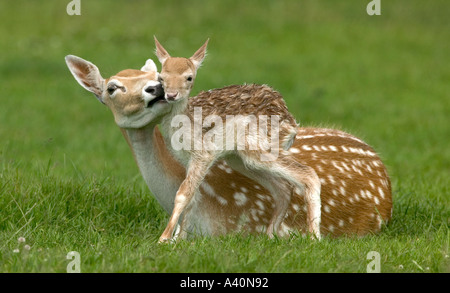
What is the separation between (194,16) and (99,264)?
17.0 metres

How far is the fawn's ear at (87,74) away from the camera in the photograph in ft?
21.2

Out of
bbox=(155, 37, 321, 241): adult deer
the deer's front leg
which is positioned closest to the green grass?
the deer's front leg

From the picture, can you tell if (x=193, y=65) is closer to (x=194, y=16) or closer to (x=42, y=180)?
(x=42, y=180)

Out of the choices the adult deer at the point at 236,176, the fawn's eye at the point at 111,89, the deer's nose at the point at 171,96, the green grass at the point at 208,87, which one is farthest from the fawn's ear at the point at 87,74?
the green grass at the point at 208,87

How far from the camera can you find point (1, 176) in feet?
24.2

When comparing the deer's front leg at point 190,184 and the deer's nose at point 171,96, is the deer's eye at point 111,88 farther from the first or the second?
the deer's front leg at point 190,184

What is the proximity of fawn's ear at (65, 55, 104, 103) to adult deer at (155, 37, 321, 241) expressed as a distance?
561 millimetres

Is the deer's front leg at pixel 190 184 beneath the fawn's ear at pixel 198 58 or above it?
beneath

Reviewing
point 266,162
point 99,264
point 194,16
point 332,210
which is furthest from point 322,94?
point 99,264

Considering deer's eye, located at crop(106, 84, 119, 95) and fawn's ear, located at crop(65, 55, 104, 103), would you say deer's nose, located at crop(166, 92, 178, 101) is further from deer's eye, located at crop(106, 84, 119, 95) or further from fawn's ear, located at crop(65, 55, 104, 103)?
fawn's ear, located at crop(65, 55, 104, 103)

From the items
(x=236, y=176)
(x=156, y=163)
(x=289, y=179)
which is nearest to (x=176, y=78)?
(x=156, y=163)

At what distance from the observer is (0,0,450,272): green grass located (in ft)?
19.2

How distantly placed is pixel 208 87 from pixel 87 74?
8630 mm

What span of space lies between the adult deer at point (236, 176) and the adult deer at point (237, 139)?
14 centimetres
